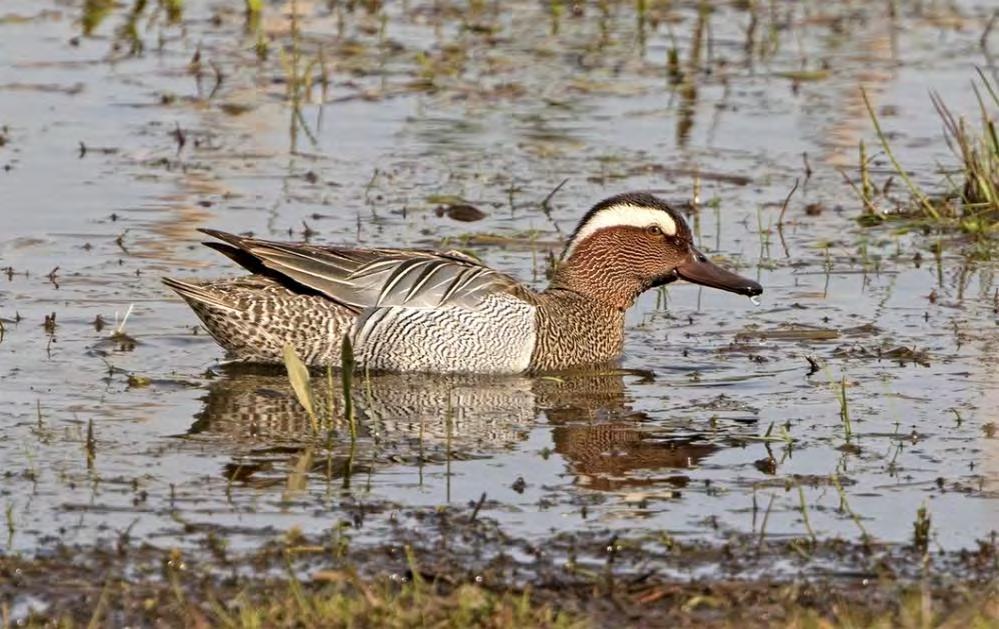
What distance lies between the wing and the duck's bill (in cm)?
99

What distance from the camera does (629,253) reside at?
912 centimetres

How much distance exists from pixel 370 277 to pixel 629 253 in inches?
48.5

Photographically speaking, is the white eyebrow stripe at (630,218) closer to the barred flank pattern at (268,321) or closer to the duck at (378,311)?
the duck at (378,311)

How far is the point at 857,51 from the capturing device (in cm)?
1478

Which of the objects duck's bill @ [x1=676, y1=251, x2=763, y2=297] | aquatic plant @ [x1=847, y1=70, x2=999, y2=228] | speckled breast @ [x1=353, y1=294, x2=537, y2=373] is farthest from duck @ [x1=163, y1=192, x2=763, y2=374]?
aquatic plant @ [x1=847, y1=70, x2=999, y2=228]

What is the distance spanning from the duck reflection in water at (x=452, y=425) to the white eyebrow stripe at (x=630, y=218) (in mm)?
704

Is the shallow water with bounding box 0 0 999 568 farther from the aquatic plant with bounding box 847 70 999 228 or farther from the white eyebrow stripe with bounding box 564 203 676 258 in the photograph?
the white eyebrow stripe with bounding box 564 203 676 258

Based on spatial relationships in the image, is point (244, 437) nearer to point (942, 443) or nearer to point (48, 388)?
point (48, 388)

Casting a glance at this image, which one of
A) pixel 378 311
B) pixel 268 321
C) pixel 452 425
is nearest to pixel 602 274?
pixel 378 311

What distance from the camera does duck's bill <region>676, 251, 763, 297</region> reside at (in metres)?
8.98

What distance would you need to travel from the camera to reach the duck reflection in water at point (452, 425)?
6.96 metres

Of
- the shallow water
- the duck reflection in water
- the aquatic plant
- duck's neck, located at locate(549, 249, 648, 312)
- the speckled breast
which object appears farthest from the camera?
the aquatic plant

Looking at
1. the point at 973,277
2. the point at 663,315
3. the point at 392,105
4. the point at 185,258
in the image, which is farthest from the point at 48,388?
the point at 392,105

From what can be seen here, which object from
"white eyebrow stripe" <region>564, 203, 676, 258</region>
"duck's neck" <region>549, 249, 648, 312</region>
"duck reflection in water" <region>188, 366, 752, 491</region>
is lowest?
"duck reflection in water" <region>188, 366, 752, 491</region>
